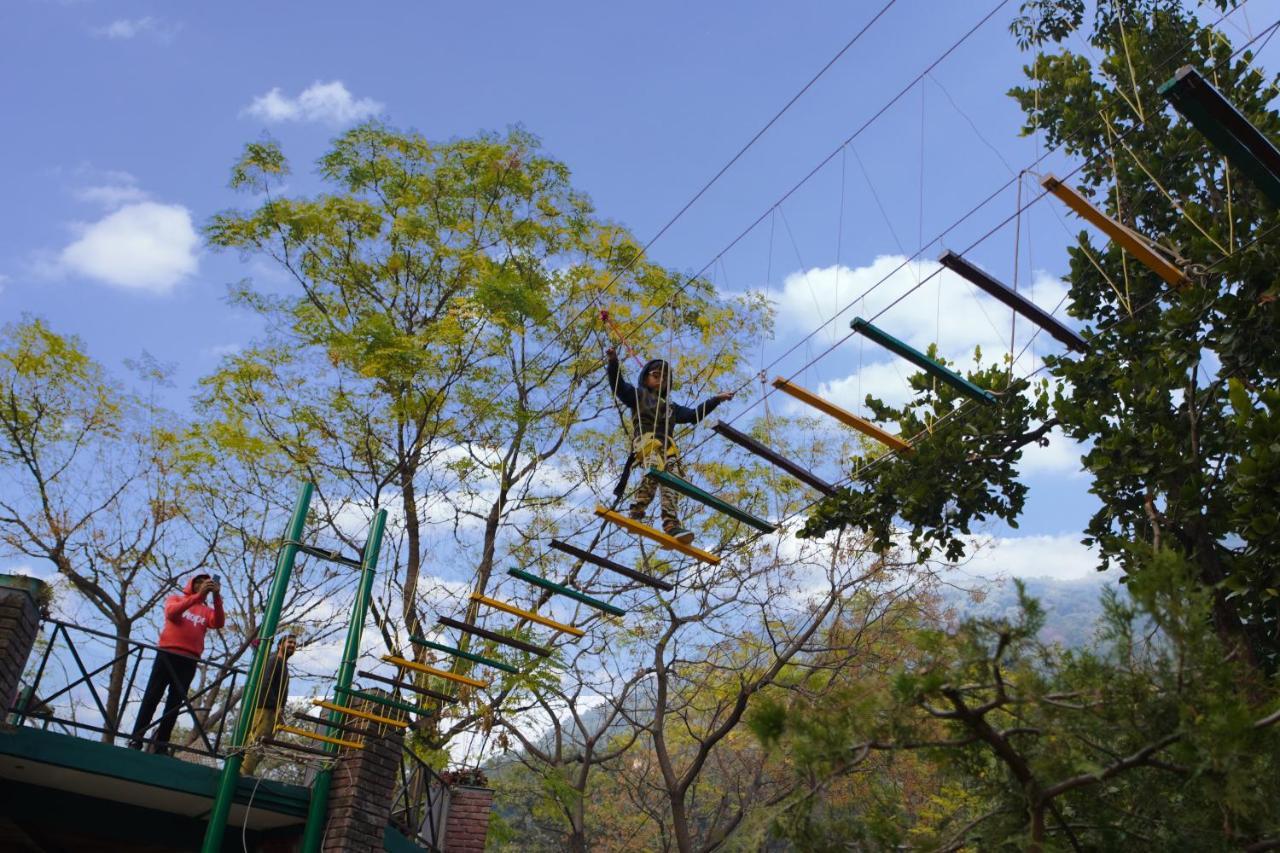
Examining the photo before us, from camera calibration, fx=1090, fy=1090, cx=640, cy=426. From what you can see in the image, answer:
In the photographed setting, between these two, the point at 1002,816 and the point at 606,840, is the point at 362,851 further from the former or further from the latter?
the point at 606,840

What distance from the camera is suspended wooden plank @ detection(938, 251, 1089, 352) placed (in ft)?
18.8

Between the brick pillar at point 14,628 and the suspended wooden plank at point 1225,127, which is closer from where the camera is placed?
the suspended wooden plank at point 1225,127

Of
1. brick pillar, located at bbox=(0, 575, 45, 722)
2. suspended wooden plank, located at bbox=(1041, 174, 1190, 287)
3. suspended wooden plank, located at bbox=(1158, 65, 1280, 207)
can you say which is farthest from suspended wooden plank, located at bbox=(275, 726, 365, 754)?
suspended wooden plank, located at bbox=(1158, 65, 1280, 207)

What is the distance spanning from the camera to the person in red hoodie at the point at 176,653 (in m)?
7.89

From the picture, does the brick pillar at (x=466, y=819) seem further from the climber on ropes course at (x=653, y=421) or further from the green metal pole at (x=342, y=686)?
the climber on ropes course at (x=653, y=421)

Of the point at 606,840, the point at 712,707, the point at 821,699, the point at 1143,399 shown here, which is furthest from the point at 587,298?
the point at 606,840

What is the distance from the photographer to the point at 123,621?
1414 centimetres

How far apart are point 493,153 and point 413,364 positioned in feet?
10.4

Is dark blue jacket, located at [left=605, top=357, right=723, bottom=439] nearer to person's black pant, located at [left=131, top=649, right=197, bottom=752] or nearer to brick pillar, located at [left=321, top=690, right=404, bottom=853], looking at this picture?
brick pillar, located at [left=321, top=690, right=404, bottom=853]

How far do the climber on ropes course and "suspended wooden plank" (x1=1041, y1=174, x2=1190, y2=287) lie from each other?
3016mm

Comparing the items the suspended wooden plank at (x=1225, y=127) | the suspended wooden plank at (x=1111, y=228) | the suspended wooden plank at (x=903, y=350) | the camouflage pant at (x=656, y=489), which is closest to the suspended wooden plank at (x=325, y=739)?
the camouflage pant at (x=656, y=489)

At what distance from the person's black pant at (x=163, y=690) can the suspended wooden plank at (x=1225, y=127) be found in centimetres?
719

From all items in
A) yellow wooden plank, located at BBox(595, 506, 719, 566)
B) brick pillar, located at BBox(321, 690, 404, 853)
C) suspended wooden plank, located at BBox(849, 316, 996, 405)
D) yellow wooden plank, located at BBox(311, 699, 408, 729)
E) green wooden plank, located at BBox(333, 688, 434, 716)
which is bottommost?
brick pillar, located at BBox(321, 690, 404, 853)

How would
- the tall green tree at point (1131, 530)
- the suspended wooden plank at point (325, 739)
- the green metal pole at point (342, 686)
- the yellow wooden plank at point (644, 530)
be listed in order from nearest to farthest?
1. the tall green tree at point (1131, 530)
2. the yellow wooden plank at point (644, 530)
3. the suspended wooden plank at point (325, 739)
4. the green metal pole at point (342, 686)
